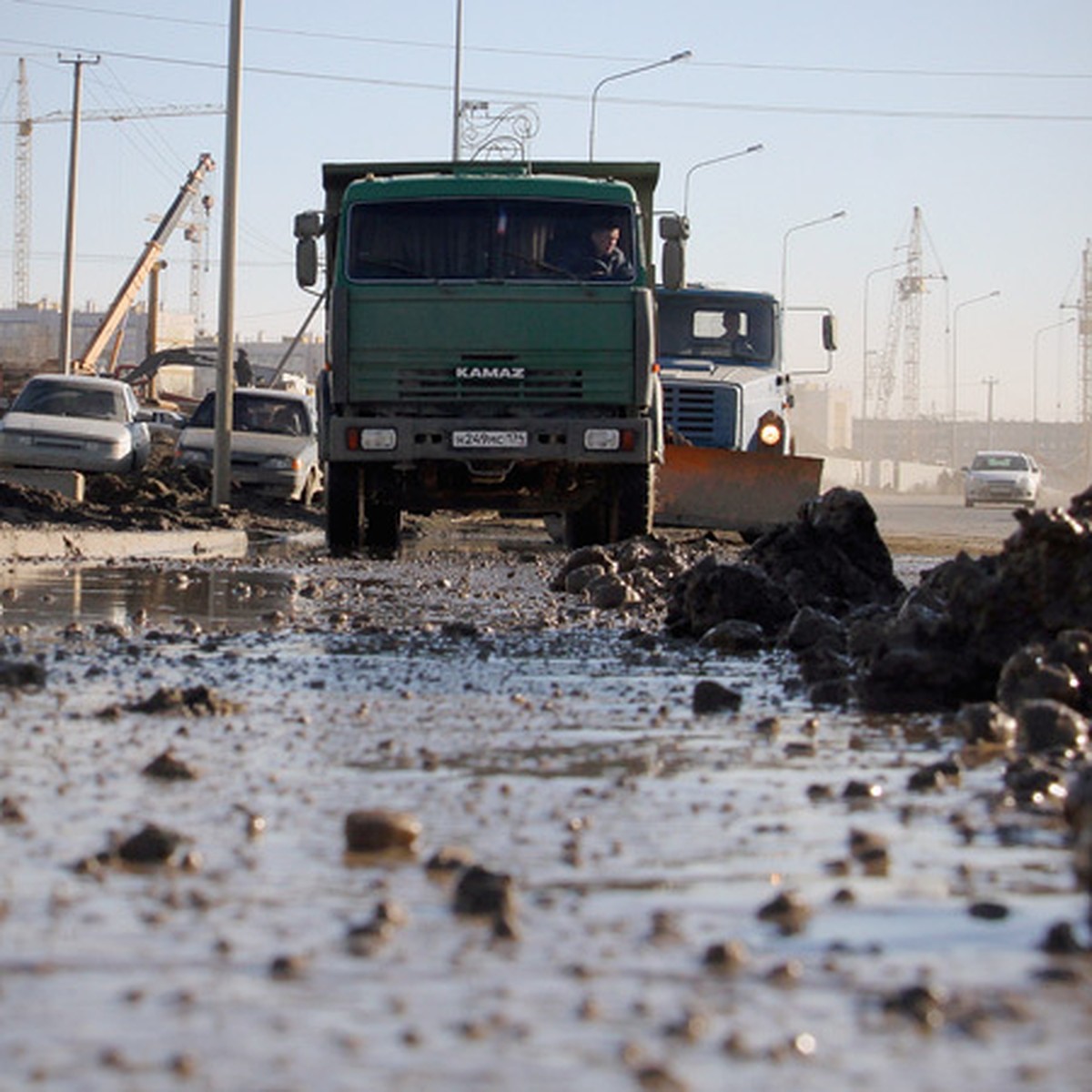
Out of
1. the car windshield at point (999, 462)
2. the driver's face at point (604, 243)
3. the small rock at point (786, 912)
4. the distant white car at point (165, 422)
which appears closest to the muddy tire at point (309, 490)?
the driver's face at point (604, 243)

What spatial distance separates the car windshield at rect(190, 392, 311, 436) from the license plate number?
13.6m

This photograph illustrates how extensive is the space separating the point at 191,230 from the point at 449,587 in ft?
498

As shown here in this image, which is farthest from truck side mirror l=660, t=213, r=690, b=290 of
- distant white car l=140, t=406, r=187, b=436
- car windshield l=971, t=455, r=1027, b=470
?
car windshield l=971, t=455, r=1027, b=470

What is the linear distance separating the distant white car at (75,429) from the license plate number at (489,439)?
1274cm

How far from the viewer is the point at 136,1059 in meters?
2.84

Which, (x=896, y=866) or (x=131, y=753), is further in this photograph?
(x=131, y=753)

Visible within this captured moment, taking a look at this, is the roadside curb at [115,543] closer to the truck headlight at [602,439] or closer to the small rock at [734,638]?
the truck headlight at [602,439]

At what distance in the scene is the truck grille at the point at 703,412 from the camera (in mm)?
22969

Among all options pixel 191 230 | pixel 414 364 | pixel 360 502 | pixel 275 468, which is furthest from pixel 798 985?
pixel 191 230

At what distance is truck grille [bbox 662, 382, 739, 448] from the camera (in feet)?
75.4

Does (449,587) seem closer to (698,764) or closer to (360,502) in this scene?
(360,502)

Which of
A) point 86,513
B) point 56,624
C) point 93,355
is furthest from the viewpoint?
point 93,355

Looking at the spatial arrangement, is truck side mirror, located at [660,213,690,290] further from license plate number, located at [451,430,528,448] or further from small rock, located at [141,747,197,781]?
small rock, located at [141,747,197,781]

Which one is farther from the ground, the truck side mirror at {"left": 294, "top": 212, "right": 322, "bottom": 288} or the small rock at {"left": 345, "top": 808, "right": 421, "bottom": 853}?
the truck side mirror at {"left": 294, "top": 212, "right": 322, "bottom": 288}
